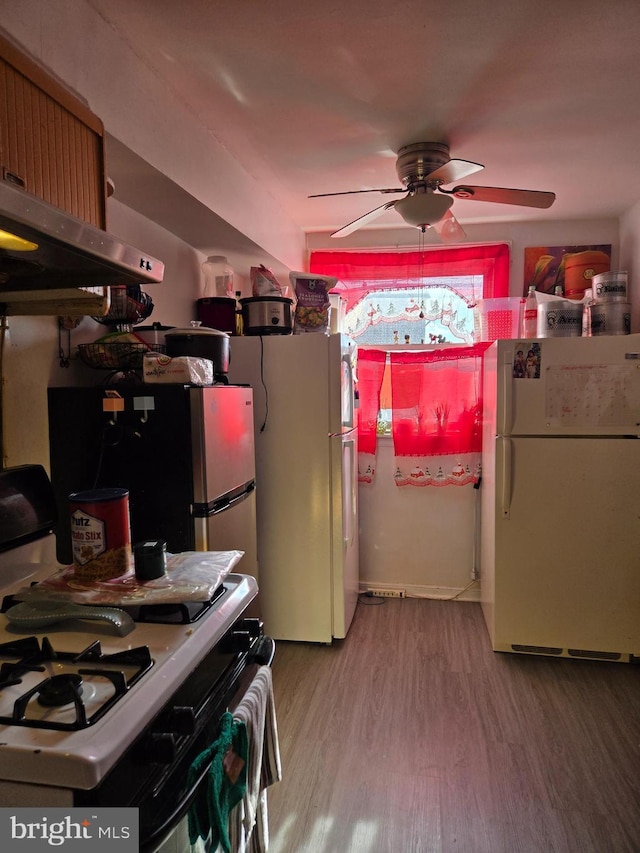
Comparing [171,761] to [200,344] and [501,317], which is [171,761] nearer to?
[200,344]

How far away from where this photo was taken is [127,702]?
72 centimetres

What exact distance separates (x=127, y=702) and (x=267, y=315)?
2.12 m

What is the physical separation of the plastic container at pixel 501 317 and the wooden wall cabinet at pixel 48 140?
8.44 feet

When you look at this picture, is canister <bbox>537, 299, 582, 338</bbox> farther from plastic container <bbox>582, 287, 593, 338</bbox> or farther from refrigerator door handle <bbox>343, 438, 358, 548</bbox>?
refrigerator door handle <bbox>343, 438, 358, 548</bbox>

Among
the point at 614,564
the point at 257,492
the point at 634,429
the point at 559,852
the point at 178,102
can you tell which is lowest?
the point at 559,852

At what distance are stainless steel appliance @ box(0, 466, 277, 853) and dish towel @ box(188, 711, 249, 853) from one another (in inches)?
0.8

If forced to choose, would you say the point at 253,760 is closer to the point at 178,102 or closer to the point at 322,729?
the point at 322,729

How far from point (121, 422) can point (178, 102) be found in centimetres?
118

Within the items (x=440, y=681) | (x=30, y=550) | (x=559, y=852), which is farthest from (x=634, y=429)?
(x=30, y=550)

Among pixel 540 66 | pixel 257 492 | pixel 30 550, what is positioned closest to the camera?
pixel 30 550

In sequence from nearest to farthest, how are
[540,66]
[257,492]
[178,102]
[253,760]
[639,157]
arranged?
[253,760] → [540,66] → [178,102] → [639,157] → [257,492]

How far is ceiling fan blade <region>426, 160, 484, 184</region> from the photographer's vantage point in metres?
2.03

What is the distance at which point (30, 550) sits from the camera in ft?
4.48

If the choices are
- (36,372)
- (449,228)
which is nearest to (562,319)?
(449,228)
